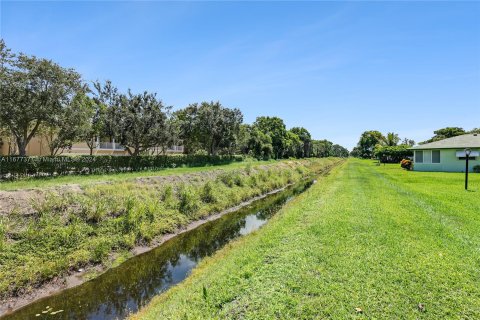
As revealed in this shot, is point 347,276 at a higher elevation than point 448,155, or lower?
lower

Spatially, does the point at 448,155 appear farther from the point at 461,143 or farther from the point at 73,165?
the point at 73,165

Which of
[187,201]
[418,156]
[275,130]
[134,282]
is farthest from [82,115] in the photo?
[275,130]

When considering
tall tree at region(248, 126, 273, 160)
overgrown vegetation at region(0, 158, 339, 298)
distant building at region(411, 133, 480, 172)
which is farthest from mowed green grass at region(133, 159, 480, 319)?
tall tree at region(248, 126, 273, 160)

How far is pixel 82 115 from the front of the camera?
18.5 meters

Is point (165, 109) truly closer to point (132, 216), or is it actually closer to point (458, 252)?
point (132, 216)

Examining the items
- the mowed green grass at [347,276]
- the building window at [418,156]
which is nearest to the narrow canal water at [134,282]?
the mowed green grass at [347,276]

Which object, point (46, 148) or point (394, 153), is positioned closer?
point (46, 148)

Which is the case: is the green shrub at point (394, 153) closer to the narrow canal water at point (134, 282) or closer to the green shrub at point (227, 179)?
the green shrub at point (227, 179)

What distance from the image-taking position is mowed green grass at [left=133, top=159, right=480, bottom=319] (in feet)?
14.4

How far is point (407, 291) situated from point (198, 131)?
32015mm

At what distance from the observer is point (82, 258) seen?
820 cm

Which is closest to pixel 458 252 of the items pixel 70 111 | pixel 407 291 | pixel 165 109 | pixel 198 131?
pixel 407 291

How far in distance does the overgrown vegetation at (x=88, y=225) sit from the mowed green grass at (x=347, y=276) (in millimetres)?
3312

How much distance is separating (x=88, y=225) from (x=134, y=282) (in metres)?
3.16
